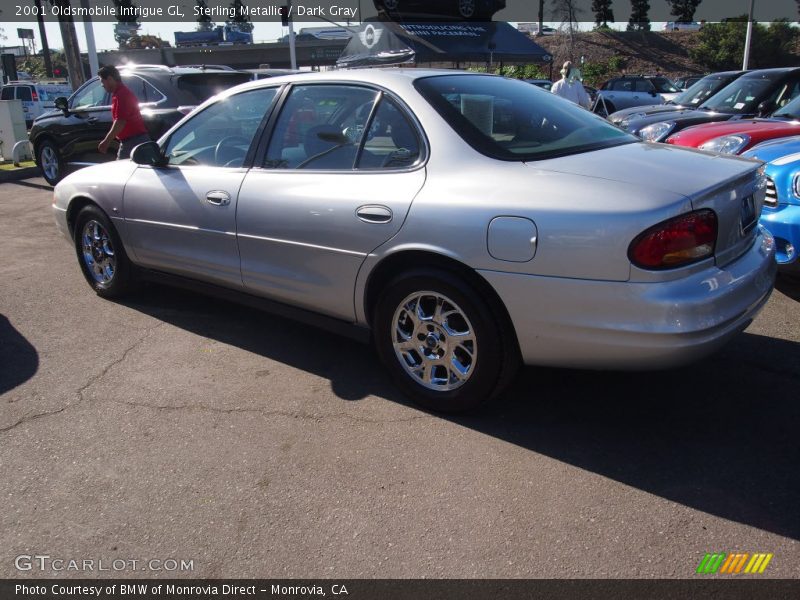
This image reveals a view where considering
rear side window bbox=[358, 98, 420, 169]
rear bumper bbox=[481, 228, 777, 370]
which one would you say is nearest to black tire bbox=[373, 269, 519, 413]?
rear bumper bbox=[481, 228, 777, 370]

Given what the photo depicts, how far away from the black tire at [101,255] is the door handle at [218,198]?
1.17m

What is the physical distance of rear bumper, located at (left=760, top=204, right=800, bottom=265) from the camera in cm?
423

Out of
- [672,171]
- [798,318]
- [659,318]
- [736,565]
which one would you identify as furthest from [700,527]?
[798,318]

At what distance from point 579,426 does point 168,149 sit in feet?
10.6

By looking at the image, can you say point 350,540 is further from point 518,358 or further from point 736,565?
point 736,565

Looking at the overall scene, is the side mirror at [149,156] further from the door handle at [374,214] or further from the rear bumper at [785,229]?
the rear bumper at [785,229]

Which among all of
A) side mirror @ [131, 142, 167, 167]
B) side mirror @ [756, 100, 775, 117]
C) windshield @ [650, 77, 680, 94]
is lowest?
windshield @ [650, 77, 680, 94]

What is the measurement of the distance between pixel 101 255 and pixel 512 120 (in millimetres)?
3345

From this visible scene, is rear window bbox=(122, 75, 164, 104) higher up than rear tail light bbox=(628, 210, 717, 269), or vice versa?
rear window bbox=(122, 75, 164, 104)

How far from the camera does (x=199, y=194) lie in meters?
4.04

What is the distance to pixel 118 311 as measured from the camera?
16.1 feet

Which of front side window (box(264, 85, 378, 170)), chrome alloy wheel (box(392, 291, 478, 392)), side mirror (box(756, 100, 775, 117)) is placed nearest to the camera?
chrome alloy wheel (box(392, 291, 478, 392))

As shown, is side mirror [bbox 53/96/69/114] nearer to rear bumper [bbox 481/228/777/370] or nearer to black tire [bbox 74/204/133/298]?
black tire [bbox 74/204/133/298]

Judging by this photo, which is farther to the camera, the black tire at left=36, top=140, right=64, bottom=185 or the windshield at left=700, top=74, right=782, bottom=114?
the black tire at left=36, top=140, right=64, bottom=185
